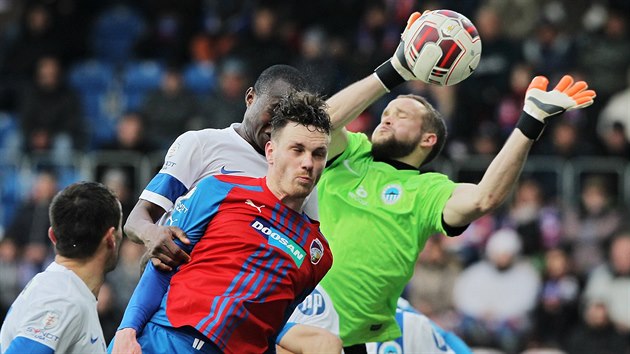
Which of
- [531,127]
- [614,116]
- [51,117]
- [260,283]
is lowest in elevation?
[51,117]

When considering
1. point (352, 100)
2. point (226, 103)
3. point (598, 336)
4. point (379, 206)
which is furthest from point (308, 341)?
point (226, 103)

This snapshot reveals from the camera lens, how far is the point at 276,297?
19.6 feet

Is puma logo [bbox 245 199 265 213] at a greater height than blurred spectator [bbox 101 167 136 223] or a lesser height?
greater

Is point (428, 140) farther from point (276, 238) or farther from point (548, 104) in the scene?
point (276, 238)

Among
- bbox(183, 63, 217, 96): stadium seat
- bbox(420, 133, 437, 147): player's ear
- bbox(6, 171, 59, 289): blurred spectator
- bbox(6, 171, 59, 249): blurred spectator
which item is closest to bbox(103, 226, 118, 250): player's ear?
bbox(420, 133, 437, 147): player's ear

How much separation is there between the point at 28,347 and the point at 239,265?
3.54 ft

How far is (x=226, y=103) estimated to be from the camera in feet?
51.8

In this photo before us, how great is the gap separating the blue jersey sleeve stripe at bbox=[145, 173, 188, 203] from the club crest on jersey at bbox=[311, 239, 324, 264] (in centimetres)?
78

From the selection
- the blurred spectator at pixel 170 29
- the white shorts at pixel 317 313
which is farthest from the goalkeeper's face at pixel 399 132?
the blurred spectator at pixel 170 29

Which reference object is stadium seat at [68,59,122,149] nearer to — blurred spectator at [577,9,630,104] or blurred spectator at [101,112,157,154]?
blurred spectator at [101,112,157,154]

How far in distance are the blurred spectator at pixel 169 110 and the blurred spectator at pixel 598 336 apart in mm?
5899

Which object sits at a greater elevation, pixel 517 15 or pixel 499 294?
pixel 517 15

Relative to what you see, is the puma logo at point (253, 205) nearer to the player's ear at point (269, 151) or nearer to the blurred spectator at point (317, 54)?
the player's ear at point (269, 151)

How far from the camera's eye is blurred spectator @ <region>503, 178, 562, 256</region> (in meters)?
13.8
